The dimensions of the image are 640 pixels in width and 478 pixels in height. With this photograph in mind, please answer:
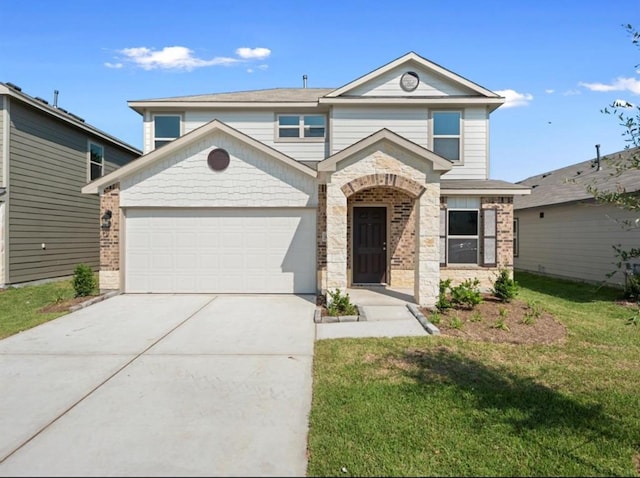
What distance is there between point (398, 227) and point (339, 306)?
388 cm

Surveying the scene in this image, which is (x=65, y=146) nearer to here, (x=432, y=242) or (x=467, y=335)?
(x=432, y=242)

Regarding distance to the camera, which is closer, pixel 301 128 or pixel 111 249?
pixel 111 249

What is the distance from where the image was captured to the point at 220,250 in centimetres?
1149

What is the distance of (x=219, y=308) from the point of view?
375 inches

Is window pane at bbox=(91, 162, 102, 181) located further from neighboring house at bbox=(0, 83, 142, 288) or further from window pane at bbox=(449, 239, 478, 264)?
window pane at bbox=(449, 239, 478, 264)

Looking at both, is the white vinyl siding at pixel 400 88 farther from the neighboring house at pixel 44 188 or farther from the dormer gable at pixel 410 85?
the neighboring house at pixel 44 188

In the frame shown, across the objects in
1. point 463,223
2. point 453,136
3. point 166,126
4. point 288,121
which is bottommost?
point 463,223

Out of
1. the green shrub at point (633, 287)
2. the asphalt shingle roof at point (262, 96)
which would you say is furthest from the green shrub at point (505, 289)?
the asphalt shingle roof at point (262, 96)

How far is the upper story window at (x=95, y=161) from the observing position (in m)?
17.0

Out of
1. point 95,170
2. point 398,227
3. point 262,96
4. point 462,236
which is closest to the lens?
point 398,227

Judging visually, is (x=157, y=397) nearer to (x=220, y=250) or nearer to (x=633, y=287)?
(x=220, y=250)

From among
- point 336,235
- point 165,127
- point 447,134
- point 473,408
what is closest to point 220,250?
point 336,235

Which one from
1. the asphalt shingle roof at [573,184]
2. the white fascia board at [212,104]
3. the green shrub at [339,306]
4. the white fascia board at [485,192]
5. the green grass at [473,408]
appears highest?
the white fascia board at [212,104]

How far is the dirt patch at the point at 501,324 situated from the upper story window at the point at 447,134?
5370mm
